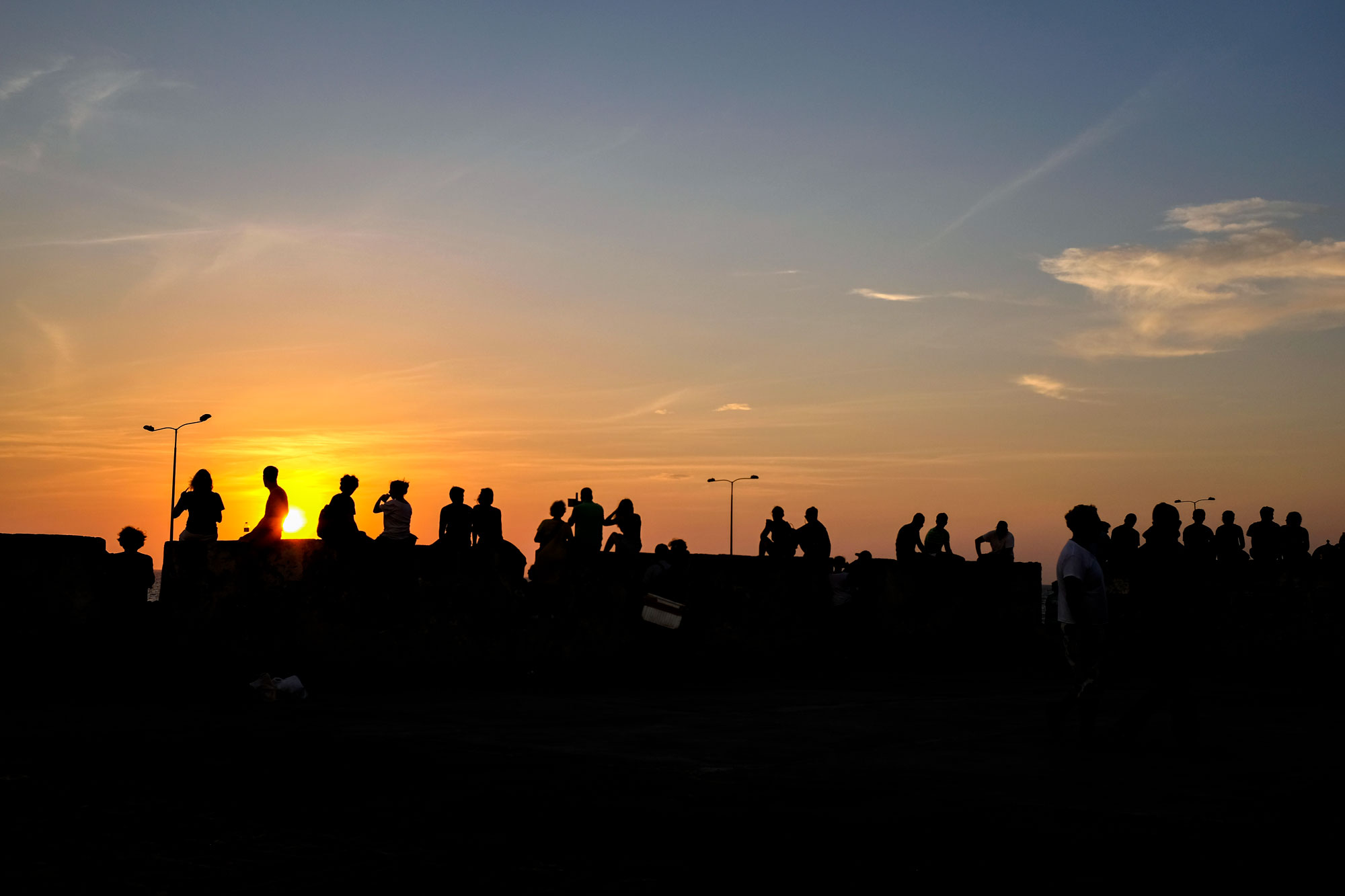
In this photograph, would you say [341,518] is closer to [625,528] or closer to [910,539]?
[625,528]

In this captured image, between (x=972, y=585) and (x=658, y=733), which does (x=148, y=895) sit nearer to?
(x=658, y=733)

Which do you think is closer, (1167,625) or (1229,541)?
(1167,625)

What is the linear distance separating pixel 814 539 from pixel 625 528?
3042mm

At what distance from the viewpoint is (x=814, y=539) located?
18.7 metres

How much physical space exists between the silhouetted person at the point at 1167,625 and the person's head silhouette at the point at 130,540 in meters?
8.29

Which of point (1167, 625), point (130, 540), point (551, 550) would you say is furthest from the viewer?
point (551, 550)

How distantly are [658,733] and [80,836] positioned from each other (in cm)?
469

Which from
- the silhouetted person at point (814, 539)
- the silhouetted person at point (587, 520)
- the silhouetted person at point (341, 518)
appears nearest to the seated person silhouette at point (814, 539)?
the silhouetted person at point (814, 539)

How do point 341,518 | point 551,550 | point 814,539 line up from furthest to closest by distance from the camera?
point 814,539
point 551,550
point 341,518

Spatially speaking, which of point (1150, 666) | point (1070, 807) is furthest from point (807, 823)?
point (1150, 666)

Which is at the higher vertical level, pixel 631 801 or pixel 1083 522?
pixel 1083 522

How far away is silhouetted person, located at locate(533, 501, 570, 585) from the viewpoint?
51.2 feet

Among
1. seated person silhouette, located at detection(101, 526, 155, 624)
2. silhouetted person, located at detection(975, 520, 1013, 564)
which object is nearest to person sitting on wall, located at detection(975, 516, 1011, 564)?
silhouetted person, located at detection(975, 520, 1013, 564)

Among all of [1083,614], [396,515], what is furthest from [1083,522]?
[396,515]
